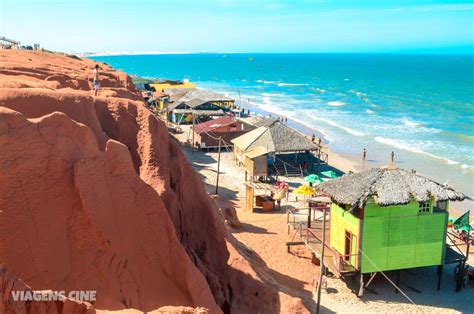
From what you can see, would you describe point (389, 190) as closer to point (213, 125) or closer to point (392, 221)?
point (392, 221)

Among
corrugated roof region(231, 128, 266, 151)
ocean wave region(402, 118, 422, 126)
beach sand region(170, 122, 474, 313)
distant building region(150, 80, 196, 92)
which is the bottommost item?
beach sand region(170, 122, 474, 313)

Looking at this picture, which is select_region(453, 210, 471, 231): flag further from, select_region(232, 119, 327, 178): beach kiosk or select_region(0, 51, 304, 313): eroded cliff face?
select_region(0, 51, 304, 313): eroded cliff face

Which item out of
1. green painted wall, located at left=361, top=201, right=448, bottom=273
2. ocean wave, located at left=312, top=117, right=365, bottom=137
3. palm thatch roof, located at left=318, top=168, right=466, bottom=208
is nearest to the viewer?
palm thatch roof, located at left=318, top=168, right=466, bottom=208

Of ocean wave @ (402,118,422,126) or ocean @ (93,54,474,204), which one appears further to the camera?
ocean wave @ (402,118,422,126)

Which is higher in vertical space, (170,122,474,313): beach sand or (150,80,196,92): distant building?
(150,80,196,92): distant building

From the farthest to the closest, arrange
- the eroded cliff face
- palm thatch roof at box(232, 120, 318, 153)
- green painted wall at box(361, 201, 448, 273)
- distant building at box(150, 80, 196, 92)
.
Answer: distant building at box(150, 80, 196, 92) < palm thatch roof at box(232, 120, 318, 153) < green painted wall at box(361, 201, 448, 273) < the eroded cliff face

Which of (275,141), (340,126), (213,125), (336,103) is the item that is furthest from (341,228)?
(336,103)

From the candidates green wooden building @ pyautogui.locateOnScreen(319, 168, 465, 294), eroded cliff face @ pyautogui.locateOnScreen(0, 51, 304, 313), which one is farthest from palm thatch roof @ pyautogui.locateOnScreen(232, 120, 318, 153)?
eroded cliff face @ pyautogui.locateOnScreen(0, 51, 304, 313)

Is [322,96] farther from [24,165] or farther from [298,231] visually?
[24,165]
